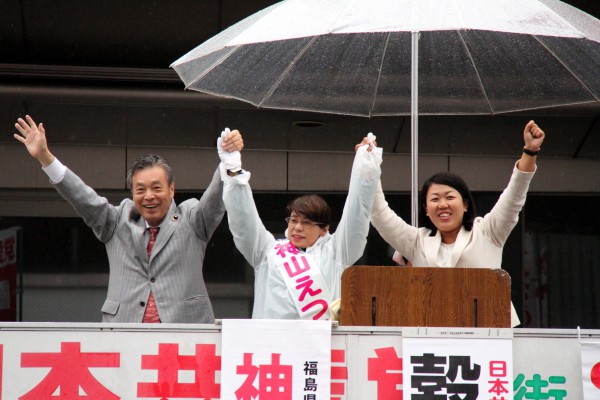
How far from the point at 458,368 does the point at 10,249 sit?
240 inches

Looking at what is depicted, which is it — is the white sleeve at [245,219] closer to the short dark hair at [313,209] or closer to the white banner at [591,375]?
the short dark hair at [313,209]

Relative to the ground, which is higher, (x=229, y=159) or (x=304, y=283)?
(x=229, y=159)

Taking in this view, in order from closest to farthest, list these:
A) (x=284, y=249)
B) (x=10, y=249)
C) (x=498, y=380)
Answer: (x=498, y=380) → (x=284, y=249) → (x=10, y=249)

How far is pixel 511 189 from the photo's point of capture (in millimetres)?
4934

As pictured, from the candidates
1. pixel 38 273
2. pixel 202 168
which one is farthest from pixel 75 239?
pixel 202 168

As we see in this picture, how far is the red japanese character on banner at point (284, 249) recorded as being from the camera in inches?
195

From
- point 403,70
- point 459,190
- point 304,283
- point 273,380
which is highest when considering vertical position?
point 403,70

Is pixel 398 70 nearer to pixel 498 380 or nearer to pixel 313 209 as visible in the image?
pixel 313 209

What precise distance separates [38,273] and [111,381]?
537 cm

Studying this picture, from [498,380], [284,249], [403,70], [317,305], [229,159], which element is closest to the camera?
[498,380]

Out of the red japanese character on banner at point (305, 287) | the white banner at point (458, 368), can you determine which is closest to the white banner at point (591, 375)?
the white banner at point (458, 368)

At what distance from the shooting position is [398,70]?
239 inches

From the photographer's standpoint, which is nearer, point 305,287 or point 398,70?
point 305,287

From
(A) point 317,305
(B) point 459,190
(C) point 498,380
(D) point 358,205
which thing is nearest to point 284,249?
(A) point 317,305
